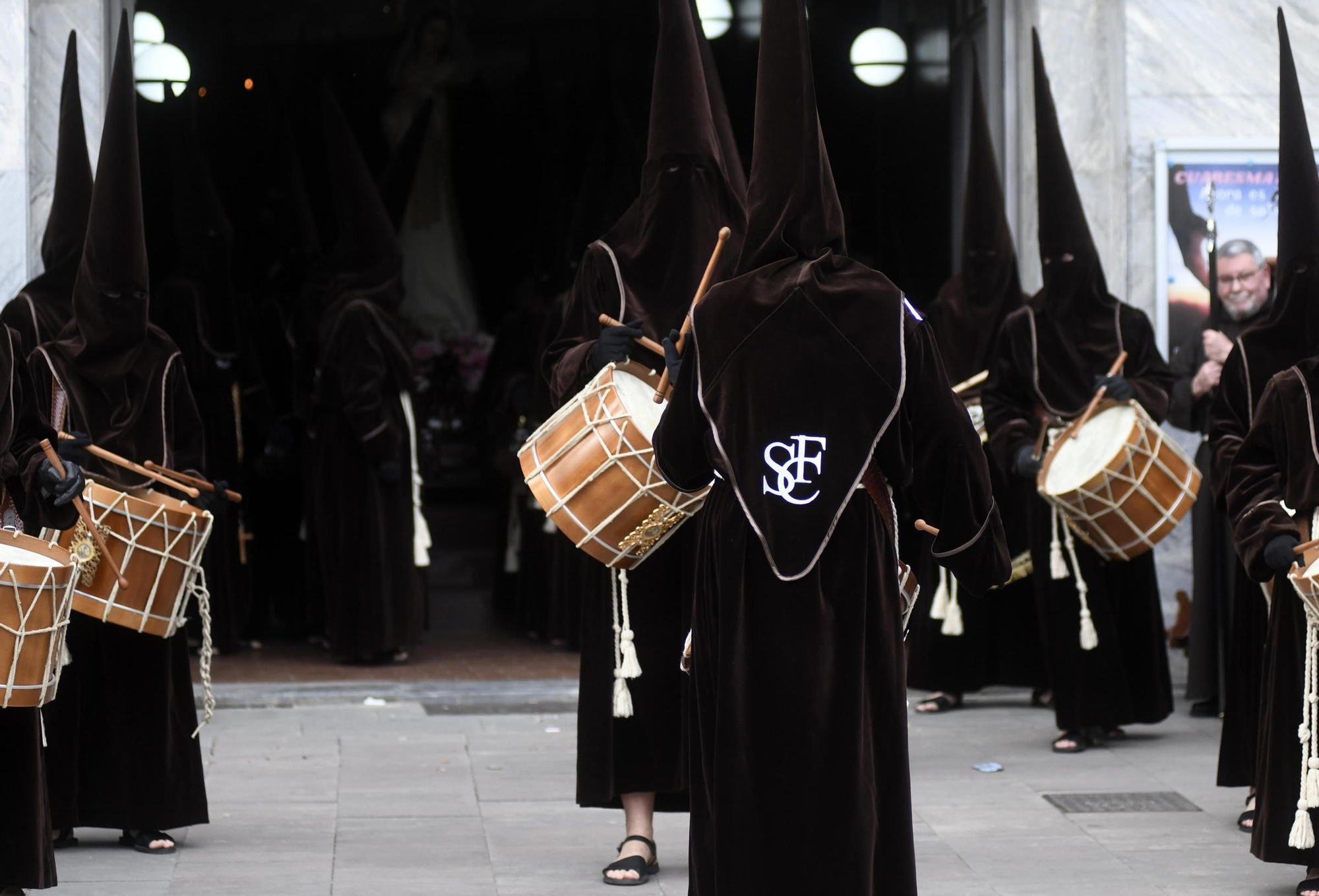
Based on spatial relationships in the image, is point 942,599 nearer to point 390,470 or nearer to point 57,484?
point 390,470

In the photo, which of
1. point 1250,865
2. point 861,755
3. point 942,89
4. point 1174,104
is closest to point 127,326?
point 861,755

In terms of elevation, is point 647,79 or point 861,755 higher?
point 647,79

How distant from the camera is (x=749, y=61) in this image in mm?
14367

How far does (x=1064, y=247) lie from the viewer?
27.6 ft

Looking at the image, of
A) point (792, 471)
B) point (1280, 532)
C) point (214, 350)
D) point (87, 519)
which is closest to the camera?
point (792, 471)

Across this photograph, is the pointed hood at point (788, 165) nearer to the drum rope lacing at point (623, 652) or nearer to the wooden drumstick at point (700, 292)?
the wooden drumstick at point (700, 292)

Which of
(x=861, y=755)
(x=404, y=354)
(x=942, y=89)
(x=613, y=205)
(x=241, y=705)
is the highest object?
(x=942, y=89)

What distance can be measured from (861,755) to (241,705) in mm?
6003

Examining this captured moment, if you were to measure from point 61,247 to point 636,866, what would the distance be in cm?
303

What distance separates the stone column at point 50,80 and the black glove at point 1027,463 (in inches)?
180

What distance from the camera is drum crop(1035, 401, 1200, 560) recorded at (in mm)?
7559

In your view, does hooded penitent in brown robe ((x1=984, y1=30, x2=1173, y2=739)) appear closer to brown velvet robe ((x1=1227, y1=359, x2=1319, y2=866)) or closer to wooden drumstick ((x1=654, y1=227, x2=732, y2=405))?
brown velvet robe ((x1=1227, y1=359, x2=1319, y2=866))

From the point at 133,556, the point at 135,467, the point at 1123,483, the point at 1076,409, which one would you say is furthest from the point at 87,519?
the point at 1076,409

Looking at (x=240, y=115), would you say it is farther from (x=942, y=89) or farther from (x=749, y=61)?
(x=942, y=89)
